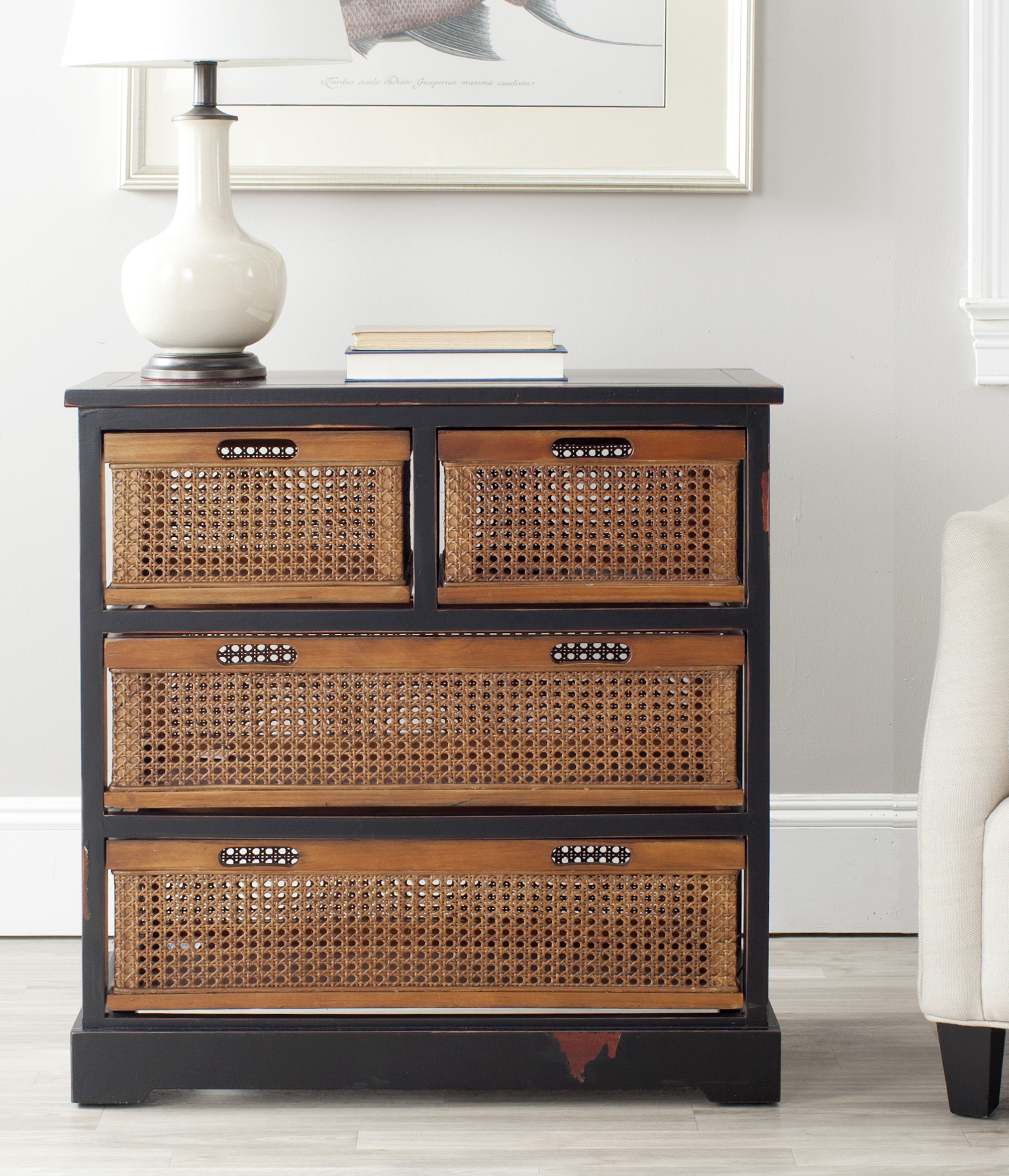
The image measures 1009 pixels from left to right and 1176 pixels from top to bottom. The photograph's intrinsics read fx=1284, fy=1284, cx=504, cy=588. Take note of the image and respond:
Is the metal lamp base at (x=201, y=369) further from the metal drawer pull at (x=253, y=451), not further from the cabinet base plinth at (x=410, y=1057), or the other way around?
the cabinet base plinth at (x=410, y=1057)

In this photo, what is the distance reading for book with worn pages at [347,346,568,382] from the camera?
1.55m

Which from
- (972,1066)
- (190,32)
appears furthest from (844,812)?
(190,32)

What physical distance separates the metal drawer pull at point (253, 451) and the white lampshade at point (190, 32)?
0.44 meters

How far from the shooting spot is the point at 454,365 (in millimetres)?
1556

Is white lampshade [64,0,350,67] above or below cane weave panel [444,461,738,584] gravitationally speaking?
above

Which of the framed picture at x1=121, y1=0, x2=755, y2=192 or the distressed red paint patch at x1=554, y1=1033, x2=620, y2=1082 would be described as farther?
the framed picture at x1=121, y1=0, x2=755, y2=192

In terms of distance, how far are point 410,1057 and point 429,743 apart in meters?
0.39

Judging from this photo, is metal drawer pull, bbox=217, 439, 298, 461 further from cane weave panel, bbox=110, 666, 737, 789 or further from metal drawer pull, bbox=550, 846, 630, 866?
metal drawer pull, bbox=550, 846, 630, 866

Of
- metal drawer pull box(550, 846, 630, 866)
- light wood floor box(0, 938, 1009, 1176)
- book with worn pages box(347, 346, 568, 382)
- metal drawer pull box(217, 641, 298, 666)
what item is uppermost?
book with worn pages box(347, 346, 568, 382)

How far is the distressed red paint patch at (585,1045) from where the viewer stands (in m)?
1.58

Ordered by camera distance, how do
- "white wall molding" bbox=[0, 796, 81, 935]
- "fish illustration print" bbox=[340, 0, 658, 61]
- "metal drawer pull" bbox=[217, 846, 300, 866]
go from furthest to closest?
"white wall molding" bbox=[0, 796, 81, 935]
"fish illustration print" bbox=[340, 0, 658, 61]
"metal drawer pull" bbox=[217, 846, 300, 866]

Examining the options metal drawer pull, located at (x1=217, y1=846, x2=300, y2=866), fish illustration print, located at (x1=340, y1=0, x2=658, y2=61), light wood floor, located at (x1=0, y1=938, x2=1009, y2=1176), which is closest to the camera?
light wood floor, located at (x1=0, y1=938, x2=1009, y2=1176)

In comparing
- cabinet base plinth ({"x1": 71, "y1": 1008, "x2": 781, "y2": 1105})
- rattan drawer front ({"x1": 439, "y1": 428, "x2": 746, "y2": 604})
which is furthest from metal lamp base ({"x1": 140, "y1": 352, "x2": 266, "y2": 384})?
cabinet base plinth ({"x1": 71, "y1": 1008, "x2": 781, "y2": 1105})

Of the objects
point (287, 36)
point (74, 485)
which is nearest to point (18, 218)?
point (74, 485)
